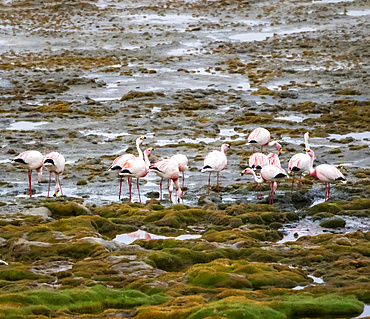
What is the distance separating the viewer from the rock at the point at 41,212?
15.9m

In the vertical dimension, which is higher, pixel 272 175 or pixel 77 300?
pixel 272 175

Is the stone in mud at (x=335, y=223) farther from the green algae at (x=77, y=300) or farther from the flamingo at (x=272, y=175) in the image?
the green algae at (x=77, y=300)

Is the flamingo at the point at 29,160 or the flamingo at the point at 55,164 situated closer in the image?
the flamingo at the point at 55,164

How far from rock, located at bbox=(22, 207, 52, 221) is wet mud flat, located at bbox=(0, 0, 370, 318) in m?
0.07

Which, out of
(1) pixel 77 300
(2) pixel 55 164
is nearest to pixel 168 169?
(2) pixel 55 164

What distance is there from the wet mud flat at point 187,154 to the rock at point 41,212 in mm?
66

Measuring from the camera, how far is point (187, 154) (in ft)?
74.2

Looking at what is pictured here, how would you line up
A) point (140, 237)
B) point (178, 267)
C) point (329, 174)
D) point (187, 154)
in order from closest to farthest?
point (178, 267) < point (140, 237) < point (329, 174) < point (187, 154)

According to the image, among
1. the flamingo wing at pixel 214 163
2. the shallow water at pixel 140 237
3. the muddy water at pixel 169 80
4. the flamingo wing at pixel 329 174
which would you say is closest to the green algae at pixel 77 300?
the shallow water at pixel 140 237

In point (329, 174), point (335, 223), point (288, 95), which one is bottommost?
point (335, 223)

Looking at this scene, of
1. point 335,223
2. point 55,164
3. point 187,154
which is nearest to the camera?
point 335,223

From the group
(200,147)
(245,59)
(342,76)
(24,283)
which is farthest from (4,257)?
(245,59)

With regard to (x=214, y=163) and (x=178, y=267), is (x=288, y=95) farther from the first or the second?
(x=178, y=267)

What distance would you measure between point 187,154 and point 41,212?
7.54 meters
